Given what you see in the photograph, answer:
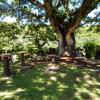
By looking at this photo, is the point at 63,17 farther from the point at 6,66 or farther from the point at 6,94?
the point at 6,94

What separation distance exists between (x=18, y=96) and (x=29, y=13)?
36.9 feet

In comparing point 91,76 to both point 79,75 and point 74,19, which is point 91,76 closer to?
point 79,75

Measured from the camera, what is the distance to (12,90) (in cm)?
841

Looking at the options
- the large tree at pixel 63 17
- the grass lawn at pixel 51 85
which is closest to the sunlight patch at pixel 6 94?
the grass lawn at pixel 51 85

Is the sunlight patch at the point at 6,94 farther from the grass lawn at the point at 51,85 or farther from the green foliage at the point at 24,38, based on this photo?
the green foliage at the point at 24,38

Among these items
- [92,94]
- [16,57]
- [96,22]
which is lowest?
[92,94]

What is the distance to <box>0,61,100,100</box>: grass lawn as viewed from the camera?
7777 millimetres

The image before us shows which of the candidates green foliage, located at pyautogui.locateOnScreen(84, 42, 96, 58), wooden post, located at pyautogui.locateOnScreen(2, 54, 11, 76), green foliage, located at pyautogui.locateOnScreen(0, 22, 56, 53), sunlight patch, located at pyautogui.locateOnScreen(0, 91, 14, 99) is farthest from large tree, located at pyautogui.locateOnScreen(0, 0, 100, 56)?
sunlight patch, located at pyautogui.locateOnScreen(0, 91, 14, 99)

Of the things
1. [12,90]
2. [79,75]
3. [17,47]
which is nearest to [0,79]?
[12,90]

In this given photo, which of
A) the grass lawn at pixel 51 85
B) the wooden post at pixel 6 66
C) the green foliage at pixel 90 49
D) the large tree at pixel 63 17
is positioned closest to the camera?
the grass lawn at pixel 51 85

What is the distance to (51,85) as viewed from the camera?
906cm

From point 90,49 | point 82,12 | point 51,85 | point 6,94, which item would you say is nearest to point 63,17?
point 82,12

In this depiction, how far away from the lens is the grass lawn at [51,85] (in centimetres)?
778

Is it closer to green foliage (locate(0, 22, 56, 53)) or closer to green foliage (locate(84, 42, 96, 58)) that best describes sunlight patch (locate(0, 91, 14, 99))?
green foliage (locate(84, 42, 96, 58))
